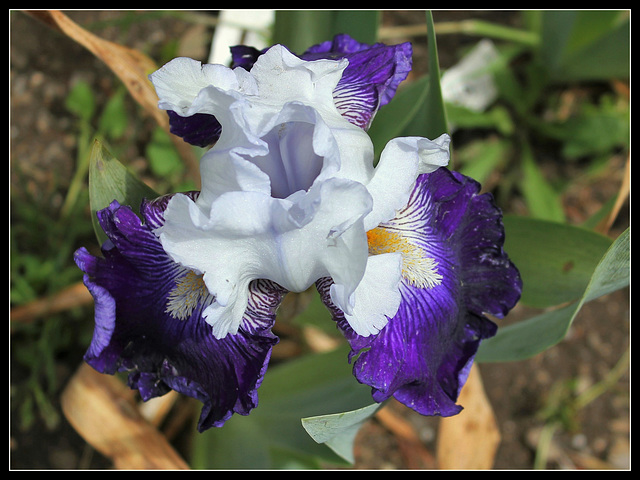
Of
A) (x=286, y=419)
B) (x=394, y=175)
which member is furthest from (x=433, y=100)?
(x=286, y=419)

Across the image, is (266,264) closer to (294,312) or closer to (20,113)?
(294,312)

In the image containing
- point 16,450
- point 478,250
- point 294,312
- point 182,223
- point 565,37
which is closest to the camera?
point 182,223

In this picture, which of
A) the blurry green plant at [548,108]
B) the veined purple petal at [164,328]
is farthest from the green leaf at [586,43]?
the veined purple petal at [164,328]

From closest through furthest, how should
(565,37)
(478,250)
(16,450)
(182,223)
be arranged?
(182,223) → (478,250) → (16,450) → (565,37)

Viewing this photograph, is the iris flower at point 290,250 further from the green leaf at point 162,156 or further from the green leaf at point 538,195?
the green leaf at point 538,195

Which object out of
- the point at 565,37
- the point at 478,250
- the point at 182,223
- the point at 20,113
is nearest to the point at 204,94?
the point at 182,223

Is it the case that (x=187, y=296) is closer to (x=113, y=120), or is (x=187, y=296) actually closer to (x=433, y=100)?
(x=433, y=100)

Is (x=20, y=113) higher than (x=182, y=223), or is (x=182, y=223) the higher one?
(x=182, y=223)
